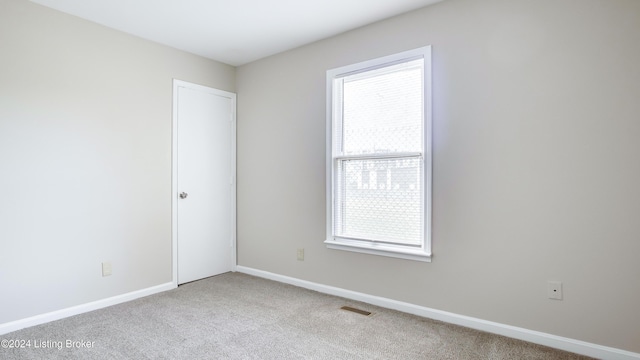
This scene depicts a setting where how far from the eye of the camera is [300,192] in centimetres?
374

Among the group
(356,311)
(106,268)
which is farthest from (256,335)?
(106,268)

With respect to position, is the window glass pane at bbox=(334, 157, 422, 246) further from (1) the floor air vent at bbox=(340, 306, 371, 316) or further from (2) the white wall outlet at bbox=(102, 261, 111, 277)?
(2) the white wall outlet at bbox=(102, 261, 111, 277)

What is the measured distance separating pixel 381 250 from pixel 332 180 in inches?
32.6

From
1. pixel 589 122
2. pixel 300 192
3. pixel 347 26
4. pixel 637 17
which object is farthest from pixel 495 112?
pixel 300 192

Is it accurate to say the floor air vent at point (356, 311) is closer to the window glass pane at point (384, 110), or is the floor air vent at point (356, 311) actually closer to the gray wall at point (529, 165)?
the gray wall at point (529, 165)

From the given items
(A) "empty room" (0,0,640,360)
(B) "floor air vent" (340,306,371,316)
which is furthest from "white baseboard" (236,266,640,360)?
(B) "floor air vent" (340,306,371,316)

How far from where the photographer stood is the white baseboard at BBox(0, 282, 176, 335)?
267cm

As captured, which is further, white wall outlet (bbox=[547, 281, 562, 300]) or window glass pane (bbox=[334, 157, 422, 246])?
window glass pane (bbox=[334, 157, 422, 246])

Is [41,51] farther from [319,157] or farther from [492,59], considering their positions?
[492,59]

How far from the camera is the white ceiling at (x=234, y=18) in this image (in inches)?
111

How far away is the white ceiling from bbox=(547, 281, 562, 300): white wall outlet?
89.1 inches

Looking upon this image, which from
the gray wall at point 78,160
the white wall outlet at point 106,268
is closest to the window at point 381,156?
the gray wall at point 78,160

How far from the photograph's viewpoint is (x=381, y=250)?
3104mm

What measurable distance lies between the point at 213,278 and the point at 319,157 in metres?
1.87
